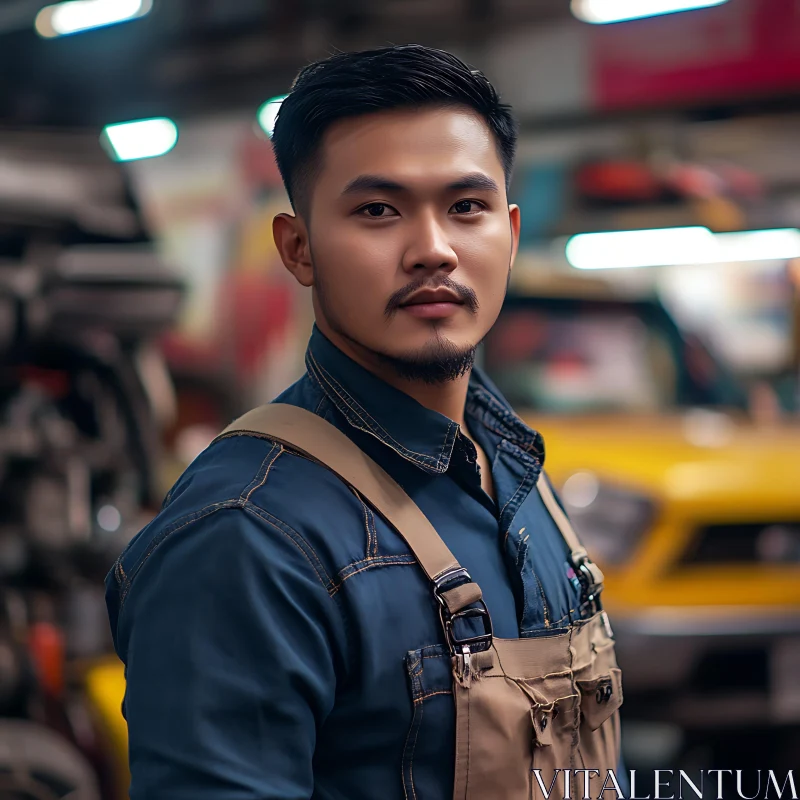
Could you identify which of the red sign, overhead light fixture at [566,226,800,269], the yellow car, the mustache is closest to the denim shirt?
the mustache

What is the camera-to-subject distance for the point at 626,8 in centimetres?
504

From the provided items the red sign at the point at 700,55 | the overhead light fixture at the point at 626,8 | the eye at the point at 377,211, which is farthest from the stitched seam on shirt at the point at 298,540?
the red sign at the point at 700,55

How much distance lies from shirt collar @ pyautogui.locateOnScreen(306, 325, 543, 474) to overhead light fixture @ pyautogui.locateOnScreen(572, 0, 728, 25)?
4.22m

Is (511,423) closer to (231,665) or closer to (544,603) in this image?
(544,603)

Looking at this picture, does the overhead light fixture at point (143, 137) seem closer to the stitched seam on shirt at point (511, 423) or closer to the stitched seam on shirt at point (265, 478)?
the stitched seam on shirt at point (511, 423)

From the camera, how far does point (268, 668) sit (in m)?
0.94

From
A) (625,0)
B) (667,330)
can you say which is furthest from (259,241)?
(667,330)

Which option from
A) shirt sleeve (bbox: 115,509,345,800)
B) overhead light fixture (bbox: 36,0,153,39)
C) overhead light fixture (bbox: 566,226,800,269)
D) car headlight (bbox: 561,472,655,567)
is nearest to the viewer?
shirt sleeve (bbox: 115,509,345,800)

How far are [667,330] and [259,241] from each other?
2.92m

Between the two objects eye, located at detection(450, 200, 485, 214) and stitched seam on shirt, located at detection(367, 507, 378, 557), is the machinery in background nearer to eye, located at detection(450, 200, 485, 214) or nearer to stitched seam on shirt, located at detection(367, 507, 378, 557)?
stitched seam on shirt, located at detection(367, 507, 378, 557)

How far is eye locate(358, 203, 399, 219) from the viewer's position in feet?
3.63

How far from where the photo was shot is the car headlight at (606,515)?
10.3ft

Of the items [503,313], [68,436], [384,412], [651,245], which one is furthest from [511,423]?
[651,245]

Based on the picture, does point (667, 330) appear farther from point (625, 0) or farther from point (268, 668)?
point (268, 668)
